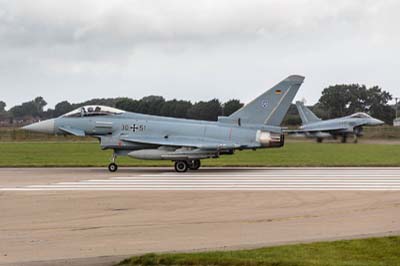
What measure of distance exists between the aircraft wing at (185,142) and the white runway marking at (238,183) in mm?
1542

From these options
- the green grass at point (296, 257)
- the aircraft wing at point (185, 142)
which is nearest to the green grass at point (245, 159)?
the aircraft wing at point (185, 142)

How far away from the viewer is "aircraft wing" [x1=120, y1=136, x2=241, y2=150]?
73.8 feet

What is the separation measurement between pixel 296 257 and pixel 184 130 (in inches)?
615

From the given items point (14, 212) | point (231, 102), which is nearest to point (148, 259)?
point (14, 212)

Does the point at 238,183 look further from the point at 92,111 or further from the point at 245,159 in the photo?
the point at 245,159

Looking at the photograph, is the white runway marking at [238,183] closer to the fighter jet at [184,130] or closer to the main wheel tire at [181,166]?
the main wheel tire at [181,166]

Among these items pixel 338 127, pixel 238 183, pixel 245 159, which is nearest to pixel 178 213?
pixel 238 183

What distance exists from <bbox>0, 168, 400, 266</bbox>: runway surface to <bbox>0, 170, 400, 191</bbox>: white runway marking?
0.08 feet

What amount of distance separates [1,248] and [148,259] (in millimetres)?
2311

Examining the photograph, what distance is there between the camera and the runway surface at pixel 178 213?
29.6 feet

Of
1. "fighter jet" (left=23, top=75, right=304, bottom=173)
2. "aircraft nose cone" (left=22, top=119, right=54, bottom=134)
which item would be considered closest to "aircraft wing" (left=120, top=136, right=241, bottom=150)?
"fighter jet" (left=23, top=75, right=304, bottom=173)

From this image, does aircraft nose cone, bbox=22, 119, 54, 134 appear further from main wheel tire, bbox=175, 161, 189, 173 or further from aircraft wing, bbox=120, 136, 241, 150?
main wheel tire, bbox=175, 161, 189, 173

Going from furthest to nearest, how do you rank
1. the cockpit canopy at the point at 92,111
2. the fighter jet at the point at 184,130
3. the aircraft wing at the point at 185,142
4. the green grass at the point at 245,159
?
the green grass at the point at 245,159
the cockpit canopy at the point at 92,111
the fighter jet at the point at 184,130
the aircraft wing at the point at 185,142

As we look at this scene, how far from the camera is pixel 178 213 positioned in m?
12.1
